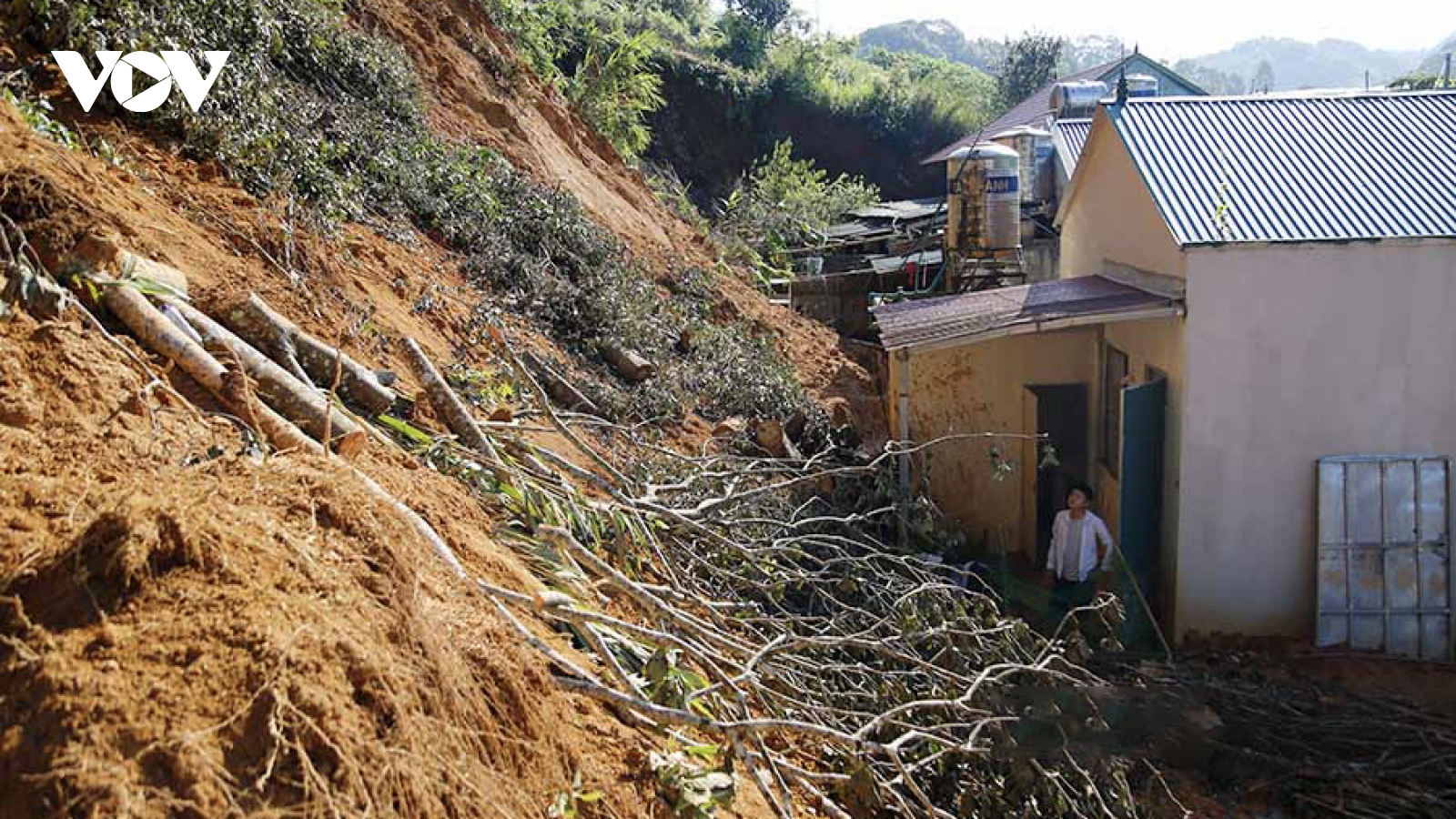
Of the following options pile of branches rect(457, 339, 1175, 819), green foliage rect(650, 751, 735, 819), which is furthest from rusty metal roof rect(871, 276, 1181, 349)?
green foliage rect(650, 751, 735, 819)

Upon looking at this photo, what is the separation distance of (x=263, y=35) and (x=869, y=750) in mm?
7695

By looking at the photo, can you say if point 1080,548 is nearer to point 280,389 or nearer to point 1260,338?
point 1260,338

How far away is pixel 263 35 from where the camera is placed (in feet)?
30.5

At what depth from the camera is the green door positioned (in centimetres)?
898

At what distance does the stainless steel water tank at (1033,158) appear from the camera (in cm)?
1811

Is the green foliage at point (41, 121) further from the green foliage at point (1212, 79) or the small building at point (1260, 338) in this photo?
the green foliage at point (1212, 79)

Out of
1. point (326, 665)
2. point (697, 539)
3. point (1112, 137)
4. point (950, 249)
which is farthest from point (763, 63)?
point (326, 665)

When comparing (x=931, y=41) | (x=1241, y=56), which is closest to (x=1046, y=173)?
(x=931, y=41)

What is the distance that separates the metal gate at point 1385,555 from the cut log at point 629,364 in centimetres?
532

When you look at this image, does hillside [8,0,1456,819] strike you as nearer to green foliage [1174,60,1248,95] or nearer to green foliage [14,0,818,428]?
green foliage [14,0,818,428]

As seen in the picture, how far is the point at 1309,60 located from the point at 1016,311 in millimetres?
184681

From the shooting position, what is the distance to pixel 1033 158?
59.6ft

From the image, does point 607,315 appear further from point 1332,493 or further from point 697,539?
point 1332,493

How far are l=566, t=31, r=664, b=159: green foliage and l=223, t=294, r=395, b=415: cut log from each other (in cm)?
1241
